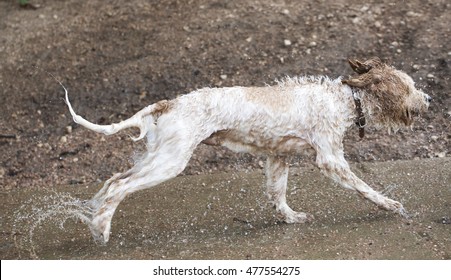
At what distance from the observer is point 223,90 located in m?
5.76

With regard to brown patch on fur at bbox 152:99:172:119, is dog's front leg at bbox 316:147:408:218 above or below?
below

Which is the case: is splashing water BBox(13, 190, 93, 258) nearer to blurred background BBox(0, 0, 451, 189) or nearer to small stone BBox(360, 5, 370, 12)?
blurred background BBox(0, 0, 451, 189)

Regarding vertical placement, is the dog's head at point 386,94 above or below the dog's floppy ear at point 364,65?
below

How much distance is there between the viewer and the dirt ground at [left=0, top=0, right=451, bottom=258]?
24.3ft

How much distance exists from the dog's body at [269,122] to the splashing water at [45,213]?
38 centimetres

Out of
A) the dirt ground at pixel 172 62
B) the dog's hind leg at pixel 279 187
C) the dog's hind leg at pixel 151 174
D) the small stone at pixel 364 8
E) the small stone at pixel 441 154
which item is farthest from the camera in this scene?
the small stone at pixel 364 8

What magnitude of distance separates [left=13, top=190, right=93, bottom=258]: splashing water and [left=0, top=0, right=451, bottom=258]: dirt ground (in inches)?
13.7

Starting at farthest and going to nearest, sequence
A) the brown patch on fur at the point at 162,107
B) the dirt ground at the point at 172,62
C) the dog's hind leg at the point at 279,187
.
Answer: the dirt ground at the point at 172,62 → the dog's hind leg at the point at 279,187 → the brown patch on fur at the point at 162,107

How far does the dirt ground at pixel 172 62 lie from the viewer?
24.3 ft

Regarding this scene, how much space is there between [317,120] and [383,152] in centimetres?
168

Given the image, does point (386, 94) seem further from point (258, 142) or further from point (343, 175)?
point (258, 142)

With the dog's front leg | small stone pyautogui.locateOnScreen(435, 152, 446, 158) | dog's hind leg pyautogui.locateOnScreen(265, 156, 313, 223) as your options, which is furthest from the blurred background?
the dog's front leg

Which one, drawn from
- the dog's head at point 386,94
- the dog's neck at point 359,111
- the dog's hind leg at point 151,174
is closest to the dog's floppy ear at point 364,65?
the dog's head at point 386,94

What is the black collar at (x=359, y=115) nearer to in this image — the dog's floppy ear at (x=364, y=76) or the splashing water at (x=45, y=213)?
the dog's floppy ear at (x=364, y=76)
